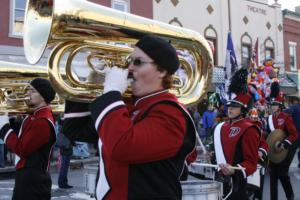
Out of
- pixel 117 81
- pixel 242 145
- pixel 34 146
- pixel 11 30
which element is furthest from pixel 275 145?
pixel 11 30

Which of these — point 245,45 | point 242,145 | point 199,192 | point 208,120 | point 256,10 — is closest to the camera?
point 199,192

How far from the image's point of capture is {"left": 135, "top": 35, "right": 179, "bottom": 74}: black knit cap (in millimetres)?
2361

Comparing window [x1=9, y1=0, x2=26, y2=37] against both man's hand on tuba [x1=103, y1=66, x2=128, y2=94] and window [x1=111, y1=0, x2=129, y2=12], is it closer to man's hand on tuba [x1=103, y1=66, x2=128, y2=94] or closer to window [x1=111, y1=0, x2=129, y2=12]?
window [x1=111, y1=0, x2=129, y2=12]

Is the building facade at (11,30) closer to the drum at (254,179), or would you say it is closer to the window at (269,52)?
the drum at (254,179)

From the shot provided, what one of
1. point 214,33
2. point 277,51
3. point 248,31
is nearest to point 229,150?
point 214,33

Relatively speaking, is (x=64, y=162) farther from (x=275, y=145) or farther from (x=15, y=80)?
(x=15, y=80)

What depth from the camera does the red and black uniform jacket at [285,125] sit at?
283 inches

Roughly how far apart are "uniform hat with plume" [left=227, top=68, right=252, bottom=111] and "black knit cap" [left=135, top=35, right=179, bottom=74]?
251 centimetres

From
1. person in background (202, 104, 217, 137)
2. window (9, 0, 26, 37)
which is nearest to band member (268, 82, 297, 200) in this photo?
person in background (202, 104, 217, 137)

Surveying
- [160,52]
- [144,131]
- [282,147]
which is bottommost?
[282,147]

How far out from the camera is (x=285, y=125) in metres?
7.44

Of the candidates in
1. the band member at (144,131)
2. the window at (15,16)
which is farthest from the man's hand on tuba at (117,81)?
the window at (15,16)

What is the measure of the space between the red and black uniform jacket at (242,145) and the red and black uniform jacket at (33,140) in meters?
1.68

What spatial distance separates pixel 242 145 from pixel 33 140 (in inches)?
76.7
